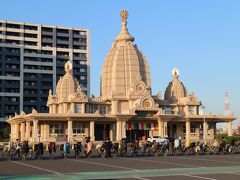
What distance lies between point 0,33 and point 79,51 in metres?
25.2

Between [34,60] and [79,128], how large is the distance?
58.7m

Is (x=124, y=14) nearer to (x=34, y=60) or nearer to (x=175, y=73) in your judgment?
(x=175, y=73)

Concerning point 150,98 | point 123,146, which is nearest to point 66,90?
point 150,98

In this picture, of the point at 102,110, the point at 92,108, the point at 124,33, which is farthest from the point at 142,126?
the point at 124,33

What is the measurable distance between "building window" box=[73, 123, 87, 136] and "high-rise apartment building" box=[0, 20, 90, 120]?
4788cm

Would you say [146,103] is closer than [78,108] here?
No

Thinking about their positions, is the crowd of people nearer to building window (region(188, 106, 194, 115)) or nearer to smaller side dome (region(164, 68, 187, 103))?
building window (region(188, 106, 194, 115))

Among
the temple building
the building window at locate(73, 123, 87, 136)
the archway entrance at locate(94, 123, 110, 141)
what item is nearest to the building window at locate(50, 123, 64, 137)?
the temple building

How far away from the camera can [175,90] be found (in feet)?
328

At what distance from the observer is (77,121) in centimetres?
8600

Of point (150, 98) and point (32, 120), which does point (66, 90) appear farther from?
point (150, 98)

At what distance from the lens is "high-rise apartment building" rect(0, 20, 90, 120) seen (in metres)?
134

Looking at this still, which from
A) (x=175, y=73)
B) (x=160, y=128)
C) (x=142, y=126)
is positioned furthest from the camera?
(x=175, y=73)

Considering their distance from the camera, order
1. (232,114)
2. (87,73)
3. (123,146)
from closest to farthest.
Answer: (123,146), (232,114), (87,73)
